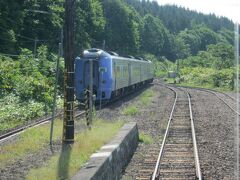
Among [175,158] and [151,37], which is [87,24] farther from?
[151,37]

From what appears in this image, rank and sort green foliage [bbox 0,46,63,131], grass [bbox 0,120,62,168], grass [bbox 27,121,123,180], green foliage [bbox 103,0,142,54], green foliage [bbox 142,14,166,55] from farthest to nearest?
green foliage [bbox 142,14,166,55] → green foliage [bbox 103,0,142,54] → green foliage [bbox 0,46,63,131] → grass [bbox 0,120,62,168] → grass [bbox 27,121,123,180]

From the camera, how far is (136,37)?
100500 millimetres

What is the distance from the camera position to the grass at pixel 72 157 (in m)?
8.48

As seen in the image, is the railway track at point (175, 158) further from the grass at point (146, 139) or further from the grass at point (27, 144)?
the grass at point (27, 144)

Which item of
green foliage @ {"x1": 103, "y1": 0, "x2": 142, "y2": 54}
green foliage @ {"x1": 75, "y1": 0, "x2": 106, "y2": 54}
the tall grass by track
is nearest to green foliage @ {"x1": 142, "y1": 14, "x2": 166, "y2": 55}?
green foliage @ {"x1": 103, "y1": 0, "x2": 142, "y2": 54}

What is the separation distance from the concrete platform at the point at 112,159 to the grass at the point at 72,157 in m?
0.21

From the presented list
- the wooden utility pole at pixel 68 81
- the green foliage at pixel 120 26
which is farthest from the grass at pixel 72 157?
the green foliage at pixel 120 26

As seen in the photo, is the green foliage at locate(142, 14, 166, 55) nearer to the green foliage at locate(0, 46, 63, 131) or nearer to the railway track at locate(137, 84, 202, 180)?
the green foliage at locate(0, 46, 63, 131)

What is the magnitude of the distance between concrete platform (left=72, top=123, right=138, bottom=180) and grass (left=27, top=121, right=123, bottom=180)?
212 mm

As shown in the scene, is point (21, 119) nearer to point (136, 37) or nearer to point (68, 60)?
point (68, 60)

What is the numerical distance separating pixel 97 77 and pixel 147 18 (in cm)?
12831

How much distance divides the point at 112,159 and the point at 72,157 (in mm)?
857

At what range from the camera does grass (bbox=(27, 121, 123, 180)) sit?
8477 mm

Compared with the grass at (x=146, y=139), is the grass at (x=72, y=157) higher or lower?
higher
